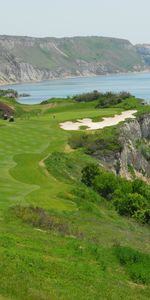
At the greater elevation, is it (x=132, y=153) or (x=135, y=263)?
(x=135, y=263)

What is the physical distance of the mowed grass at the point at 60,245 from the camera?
1541 cm

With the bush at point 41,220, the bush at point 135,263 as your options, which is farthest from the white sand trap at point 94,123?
the bush at point 135,263

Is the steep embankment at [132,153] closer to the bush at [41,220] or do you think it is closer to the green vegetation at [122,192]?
the green vegetation at [122,192]

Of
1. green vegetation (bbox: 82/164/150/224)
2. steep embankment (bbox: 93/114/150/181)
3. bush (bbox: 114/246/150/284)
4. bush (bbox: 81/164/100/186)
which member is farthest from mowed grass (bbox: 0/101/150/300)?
steep embankment (bbox: 93/114/150/181)

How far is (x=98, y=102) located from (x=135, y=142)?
29.7 meters

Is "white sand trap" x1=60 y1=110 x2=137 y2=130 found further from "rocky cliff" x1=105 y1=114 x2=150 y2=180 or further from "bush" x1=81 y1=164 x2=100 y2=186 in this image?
"bush" x1=81 y1=164 x2=100 y2=186

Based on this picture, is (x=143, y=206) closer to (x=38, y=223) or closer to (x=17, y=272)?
(x=38, y=223)

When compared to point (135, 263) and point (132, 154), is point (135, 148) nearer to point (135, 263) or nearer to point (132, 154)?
point (132, 154)

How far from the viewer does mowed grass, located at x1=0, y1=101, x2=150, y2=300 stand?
1541cm

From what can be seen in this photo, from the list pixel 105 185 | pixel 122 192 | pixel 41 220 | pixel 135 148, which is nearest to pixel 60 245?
pixel 41 220

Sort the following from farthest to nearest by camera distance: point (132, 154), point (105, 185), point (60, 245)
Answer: point (132, 154), point (105, 185), point (60, 245)

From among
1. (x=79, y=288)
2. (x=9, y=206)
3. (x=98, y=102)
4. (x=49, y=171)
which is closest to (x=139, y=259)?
(x=79, y=288)

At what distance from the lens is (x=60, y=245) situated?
777 inches

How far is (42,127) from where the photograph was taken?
63531mm
